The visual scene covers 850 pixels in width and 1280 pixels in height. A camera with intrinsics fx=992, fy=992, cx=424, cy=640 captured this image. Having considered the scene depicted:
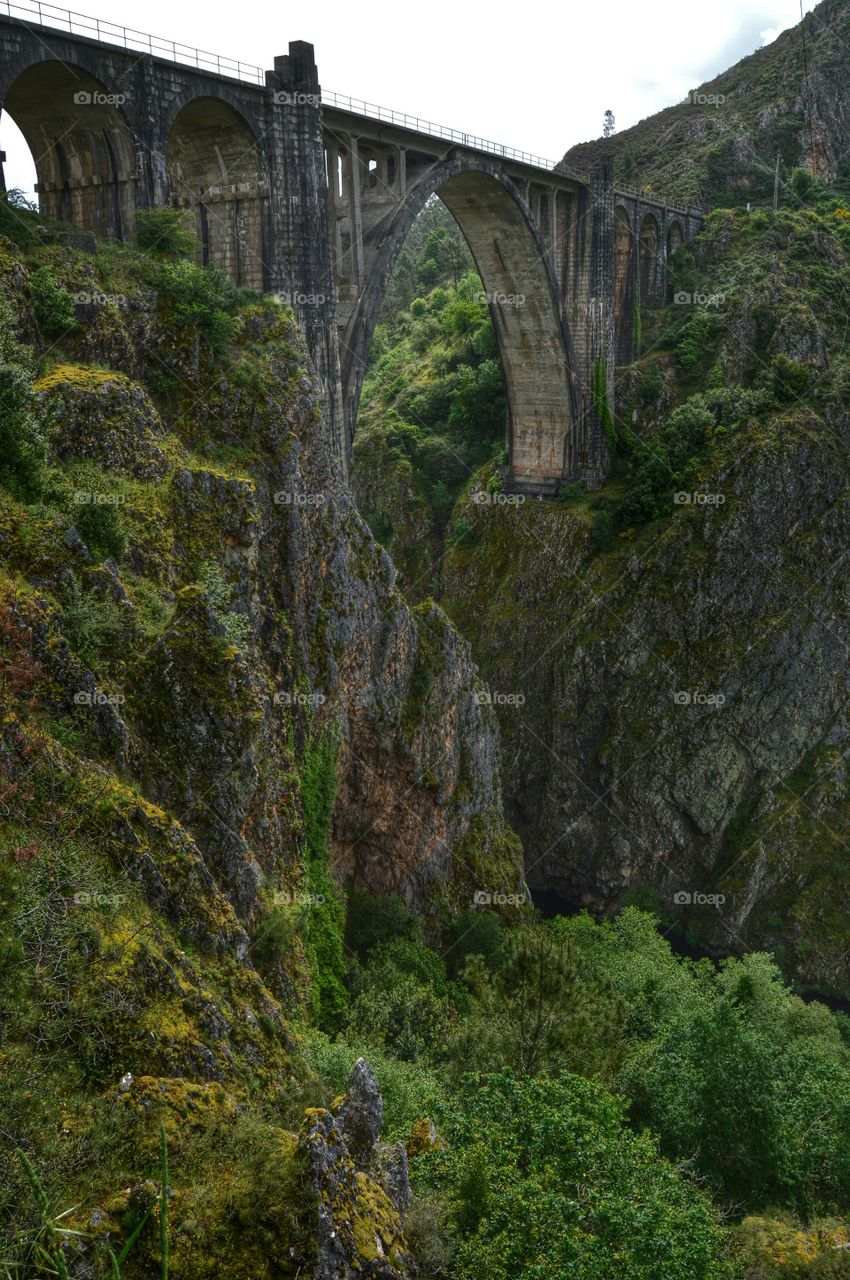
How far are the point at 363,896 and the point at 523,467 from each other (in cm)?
3069

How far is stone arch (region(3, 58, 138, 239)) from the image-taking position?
22.6 metres

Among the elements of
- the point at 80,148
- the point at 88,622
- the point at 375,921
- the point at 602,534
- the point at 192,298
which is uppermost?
the point at 80,148

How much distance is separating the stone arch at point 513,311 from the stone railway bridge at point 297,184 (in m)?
0.08

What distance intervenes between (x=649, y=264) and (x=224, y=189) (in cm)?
3598

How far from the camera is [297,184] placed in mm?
26469

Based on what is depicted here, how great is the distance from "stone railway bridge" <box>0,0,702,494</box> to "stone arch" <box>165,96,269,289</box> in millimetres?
37

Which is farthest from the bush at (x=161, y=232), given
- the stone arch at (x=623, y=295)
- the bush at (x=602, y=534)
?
the stone arch at (x=623, y=295)

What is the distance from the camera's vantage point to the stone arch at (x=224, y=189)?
2600 centimetres

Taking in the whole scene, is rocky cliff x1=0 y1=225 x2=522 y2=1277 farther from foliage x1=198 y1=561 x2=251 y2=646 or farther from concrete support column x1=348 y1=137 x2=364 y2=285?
concrete support column x1=348 y1=137 x2=364 y2=285

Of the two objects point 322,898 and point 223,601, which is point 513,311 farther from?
point 322,898

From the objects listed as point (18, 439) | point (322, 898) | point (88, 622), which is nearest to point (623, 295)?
point (322, 898)

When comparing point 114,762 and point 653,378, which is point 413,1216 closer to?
point 114,762

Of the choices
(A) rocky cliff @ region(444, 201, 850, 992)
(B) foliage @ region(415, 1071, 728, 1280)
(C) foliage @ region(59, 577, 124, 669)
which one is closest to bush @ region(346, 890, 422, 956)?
(B) foliage @ region(415, 1071, 728, 1280)

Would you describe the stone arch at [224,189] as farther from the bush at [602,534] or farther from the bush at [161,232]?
the bush at [602,534]
